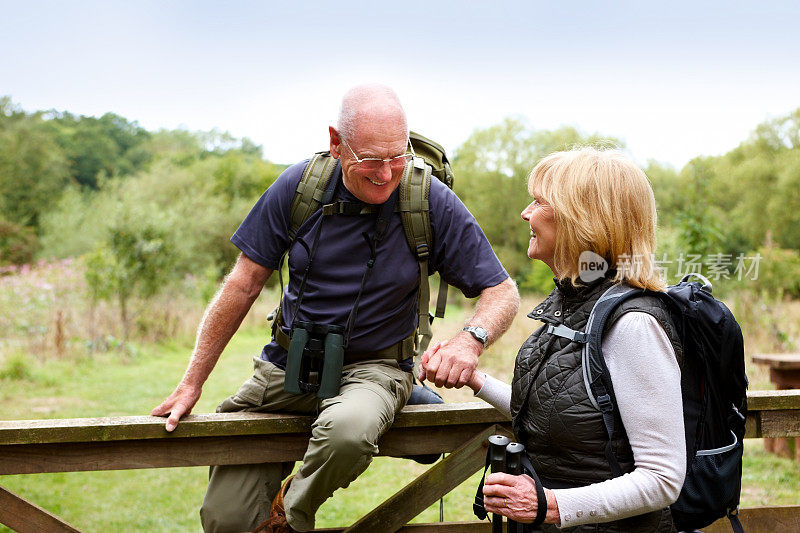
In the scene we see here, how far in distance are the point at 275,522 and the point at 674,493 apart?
1.41m

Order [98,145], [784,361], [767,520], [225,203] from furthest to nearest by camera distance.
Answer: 1. [98,145]
2. [225,203]
3. [784,361]
4. [767,520]

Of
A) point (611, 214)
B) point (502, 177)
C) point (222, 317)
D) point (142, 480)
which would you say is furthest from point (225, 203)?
point (611, 214)

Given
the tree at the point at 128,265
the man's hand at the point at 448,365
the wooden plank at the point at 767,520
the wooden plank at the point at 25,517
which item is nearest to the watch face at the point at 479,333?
the man's hand at the point at 448,365

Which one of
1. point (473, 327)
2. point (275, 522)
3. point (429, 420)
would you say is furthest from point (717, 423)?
point (275, 522)

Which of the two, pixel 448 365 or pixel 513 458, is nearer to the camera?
pixel 513 458

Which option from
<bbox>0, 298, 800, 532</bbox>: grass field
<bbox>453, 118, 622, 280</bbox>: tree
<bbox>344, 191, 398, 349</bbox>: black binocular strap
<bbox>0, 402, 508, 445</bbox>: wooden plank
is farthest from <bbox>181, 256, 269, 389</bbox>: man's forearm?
<bbox>453, 118, 622, 280</bbox>: tree

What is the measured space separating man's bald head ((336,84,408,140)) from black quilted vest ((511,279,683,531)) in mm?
1025

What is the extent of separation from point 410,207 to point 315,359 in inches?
26.6

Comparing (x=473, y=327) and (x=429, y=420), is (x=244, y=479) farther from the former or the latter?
(x=473, y=327)

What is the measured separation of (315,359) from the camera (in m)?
2.64

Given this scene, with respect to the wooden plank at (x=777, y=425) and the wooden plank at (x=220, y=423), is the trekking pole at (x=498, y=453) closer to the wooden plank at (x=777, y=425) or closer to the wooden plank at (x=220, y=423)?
the wooden plank at (x=220, y=423)

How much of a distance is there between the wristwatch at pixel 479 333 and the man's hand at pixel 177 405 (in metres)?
1.05

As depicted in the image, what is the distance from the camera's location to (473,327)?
8.52ft

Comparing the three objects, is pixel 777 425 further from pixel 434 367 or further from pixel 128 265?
pixel 128 265
